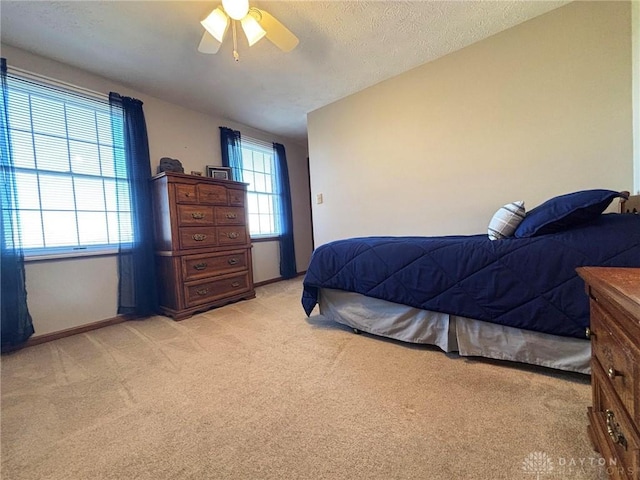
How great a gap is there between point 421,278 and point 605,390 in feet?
2.88

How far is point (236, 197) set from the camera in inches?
122

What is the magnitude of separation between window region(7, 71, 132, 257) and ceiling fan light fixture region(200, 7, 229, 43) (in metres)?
1.57

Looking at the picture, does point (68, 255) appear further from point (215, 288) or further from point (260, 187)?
point (260, 187)

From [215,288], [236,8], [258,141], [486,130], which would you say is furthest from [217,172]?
[486,130]

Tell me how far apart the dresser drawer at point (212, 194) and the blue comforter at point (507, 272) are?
72.5 inches

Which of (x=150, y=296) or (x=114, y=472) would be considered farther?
(x=150, y=296)

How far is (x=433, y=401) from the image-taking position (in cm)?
117

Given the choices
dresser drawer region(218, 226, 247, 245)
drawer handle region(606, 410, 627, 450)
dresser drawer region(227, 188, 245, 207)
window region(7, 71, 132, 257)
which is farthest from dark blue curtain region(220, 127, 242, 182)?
drawer handle region(606, 410, 627, 450)

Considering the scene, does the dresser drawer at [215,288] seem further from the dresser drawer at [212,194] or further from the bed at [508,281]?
the bed at [508,281]

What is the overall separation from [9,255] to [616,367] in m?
3.27

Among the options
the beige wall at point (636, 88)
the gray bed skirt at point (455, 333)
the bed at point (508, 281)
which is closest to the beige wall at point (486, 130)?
the beige wall at point (636, 88)

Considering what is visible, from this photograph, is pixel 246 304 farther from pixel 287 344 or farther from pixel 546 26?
pixel 546 26

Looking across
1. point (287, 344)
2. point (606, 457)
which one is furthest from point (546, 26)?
point (287, 344)

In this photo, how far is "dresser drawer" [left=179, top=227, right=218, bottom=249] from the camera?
261cm
